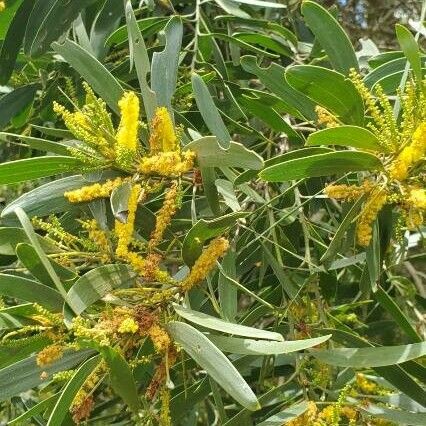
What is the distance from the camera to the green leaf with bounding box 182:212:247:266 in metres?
1.19

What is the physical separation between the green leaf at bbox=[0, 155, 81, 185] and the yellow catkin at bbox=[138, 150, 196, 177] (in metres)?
0.12

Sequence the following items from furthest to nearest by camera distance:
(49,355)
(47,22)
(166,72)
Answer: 1. (47,22)
2. (166,72)
3. (49,355)

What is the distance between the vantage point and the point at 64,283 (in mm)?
1245

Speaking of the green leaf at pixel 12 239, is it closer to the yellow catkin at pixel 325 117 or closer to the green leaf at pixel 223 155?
the green leaf at pixel 223 155

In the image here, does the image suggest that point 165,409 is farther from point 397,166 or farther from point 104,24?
point 104,24

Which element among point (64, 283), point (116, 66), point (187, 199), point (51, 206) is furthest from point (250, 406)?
point (116, 66)

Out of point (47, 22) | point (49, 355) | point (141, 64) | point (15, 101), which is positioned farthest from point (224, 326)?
point (15, 101)

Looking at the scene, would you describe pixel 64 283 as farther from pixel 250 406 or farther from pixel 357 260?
pixel 357 260

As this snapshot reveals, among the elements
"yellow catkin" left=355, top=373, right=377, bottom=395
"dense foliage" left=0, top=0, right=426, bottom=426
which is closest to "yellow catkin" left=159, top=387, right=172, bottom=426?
"dense foliage" left=0, top=0, right=426, bottom=426

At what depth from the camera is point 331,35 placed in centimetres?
133

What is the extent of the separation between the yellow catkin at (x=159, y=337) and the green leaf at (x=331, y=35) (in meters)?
0.58

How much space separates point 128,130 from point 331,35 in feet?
1.45

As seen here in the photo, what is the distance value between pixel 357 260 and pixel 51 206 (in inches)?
24.7

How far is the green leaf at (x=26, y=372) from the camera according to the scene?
4.05 feet
